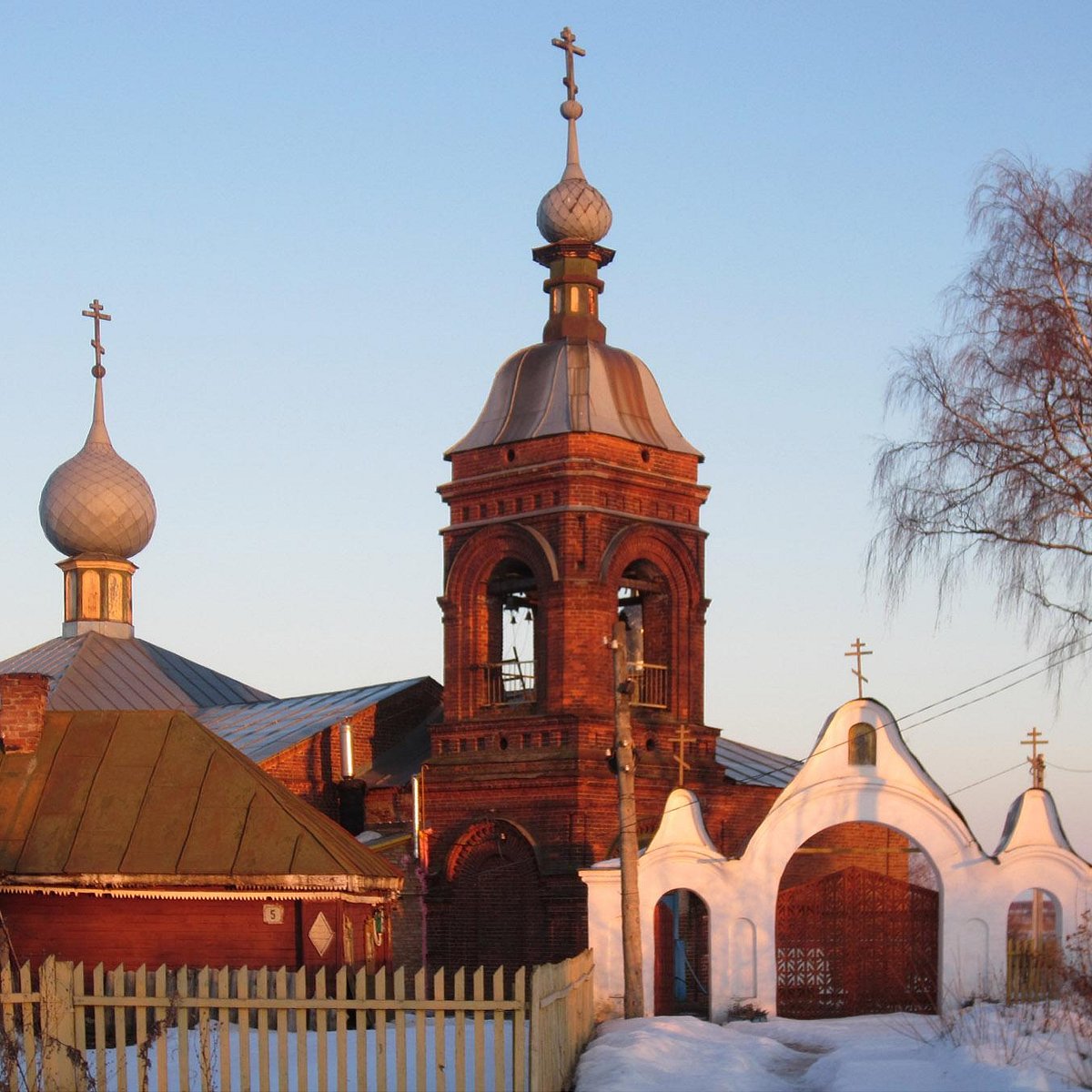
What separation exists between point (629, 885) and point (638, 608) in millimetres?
8449

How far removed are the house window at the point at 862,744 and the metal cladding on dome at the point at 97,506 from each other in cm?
1966

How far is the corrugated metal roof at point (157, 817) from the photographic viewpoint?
69.6 feet

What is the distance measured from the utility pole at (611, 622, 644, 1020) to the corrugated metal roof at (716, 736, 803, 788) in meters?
8.57

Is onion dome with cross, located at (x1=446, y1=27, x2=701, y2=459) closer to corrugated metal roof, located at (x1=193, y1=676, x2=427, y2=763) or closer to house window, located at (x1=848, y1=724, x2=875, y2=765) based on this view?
corrugated metal roof, located at (x1=193, y1=676, x2=427, y2=763)

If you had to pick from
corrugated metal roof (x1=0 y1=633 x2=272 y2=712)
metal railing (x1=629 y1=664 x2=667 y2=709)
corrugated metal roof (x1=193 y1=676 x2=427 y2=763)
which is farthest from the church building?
corrugated metal roof (x1=0 y1=633 x2=272 y2=712)

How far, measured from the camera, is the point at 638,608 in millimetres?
29219

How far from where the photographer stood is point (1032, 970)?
20484mm

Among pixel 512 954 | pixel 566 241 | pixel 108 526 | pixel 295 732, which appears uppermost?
pixel 566 241

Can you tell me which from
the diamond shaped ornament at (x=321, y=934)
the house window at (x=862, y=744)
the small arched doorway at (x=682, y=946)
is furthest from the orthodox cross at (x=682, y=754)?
the diamond shaped ornament at (x=321, y=934)

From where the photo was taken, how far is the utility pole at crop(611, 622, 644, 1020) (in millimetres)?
21031

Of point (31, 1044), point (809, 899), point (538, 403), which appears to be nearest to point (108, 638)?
A: point (538, 403)

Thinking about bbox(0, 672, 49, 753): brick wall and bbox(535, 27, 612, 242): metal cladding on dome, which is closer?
bbox(0, 672, 49, 753): brick wall

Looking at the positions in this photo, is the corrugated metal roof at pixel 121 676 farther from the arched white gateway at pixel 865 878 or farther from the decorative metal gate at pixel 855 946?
the decorative metal gate at pixel 855 946

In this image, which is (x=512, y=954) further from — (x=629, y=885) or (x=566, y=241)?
(x=566, y=241)
